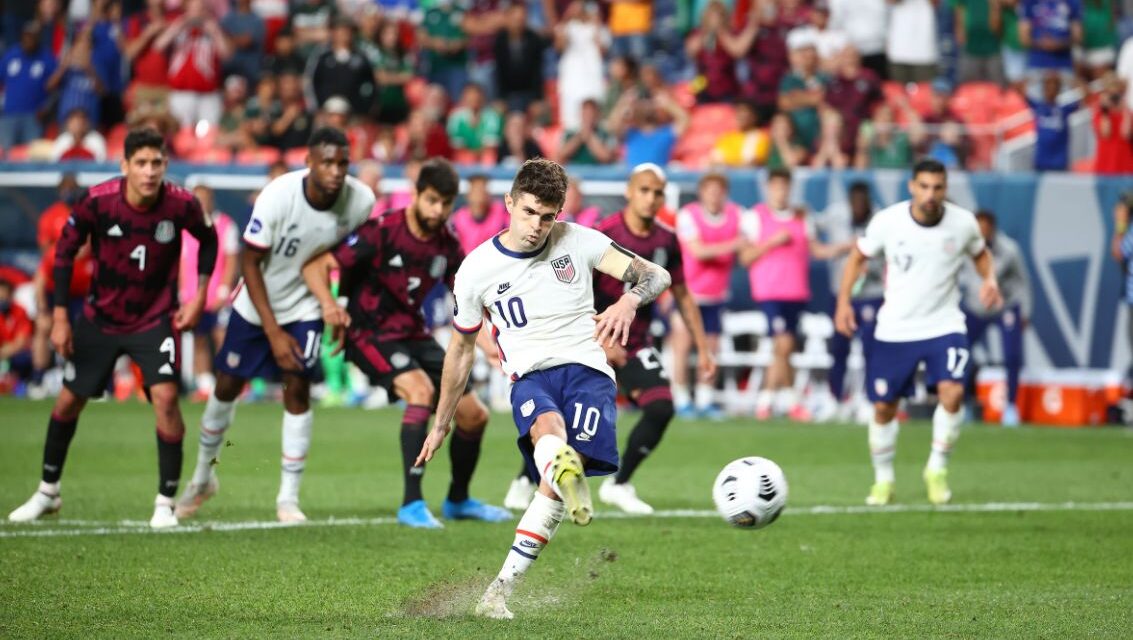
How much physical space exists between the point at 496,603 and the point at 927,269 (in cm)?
588

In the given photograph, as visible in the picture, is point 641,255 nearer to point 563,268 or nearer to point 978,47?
point 563,268

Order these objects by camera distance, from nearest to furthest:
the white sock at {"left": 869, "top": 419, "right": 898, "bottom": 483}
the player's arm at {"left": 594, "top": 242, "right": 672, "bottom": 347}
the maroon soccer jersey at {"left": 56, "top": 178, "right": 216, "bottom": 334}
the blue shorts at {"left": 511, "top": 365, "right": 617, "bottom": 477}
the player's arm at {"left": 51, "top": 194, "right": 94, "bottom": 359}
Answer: the player's arm at {"left": 594, "top": 242, "right": 672, "bottom": 347} < the blue shorts at {"left": 511, "top": 365, "right": 617, "bottom": 477} < the player's arm at {"left": 51, "top": 194, "right": 94, "bottom": 359} < the maroon soccer jersey at {"left": 56, "top": 178, "right": 216, "bottom": 334} < the white sock at {"left": 869, "top": 419, "right": 898, "bottom": 483}

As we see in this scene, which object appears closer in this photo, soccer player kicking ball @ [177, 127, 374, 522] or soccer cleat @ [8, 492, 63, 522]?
soccer cleat @ [8, 492, 63, 522]

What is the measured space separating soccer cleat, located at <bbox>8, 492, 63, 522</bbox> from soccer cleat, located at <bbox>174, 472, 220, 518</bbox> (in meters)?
0.77

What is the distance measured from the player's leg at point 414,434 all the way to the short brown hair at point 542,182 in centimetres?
332

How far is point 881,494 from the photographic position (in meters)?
12.0

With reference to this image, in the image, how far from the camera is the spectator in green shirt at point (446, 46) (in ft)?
81.1

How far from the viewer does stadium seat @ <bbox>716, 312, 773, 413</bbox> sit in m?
19.7

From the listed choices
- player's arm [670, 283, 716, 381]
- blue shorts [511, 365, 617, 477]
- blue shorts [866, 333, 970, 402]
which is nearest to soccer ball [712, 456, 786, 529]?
blue shorts [511, 365, 617, 477]

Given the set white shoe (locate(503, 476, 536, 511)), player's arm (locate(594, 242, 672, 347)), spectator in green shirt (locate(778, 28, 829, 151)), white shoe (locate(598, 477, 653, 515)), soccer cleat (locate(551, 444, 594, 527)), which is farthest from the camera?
spectator in green shirt (locate(778, 28, 829, 151))

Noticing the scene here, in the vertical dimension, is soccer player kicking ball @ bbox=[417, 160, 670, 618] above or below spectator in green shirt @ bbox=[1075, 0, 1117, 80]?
below

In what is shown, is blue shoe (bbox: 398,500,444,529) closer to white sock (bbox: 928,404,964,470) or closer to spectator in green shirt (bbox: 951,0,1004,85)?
white sock (bbox: 928,404,964,470)

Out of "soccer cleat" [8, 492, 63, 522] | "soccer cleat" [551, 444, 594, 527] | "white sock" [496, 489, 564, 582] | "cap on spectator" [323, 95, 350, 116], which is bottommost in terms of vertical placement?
"soccer cleat" [8, 492, 63, 522]

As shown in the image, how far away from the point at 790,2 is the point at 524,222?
16.7 m
